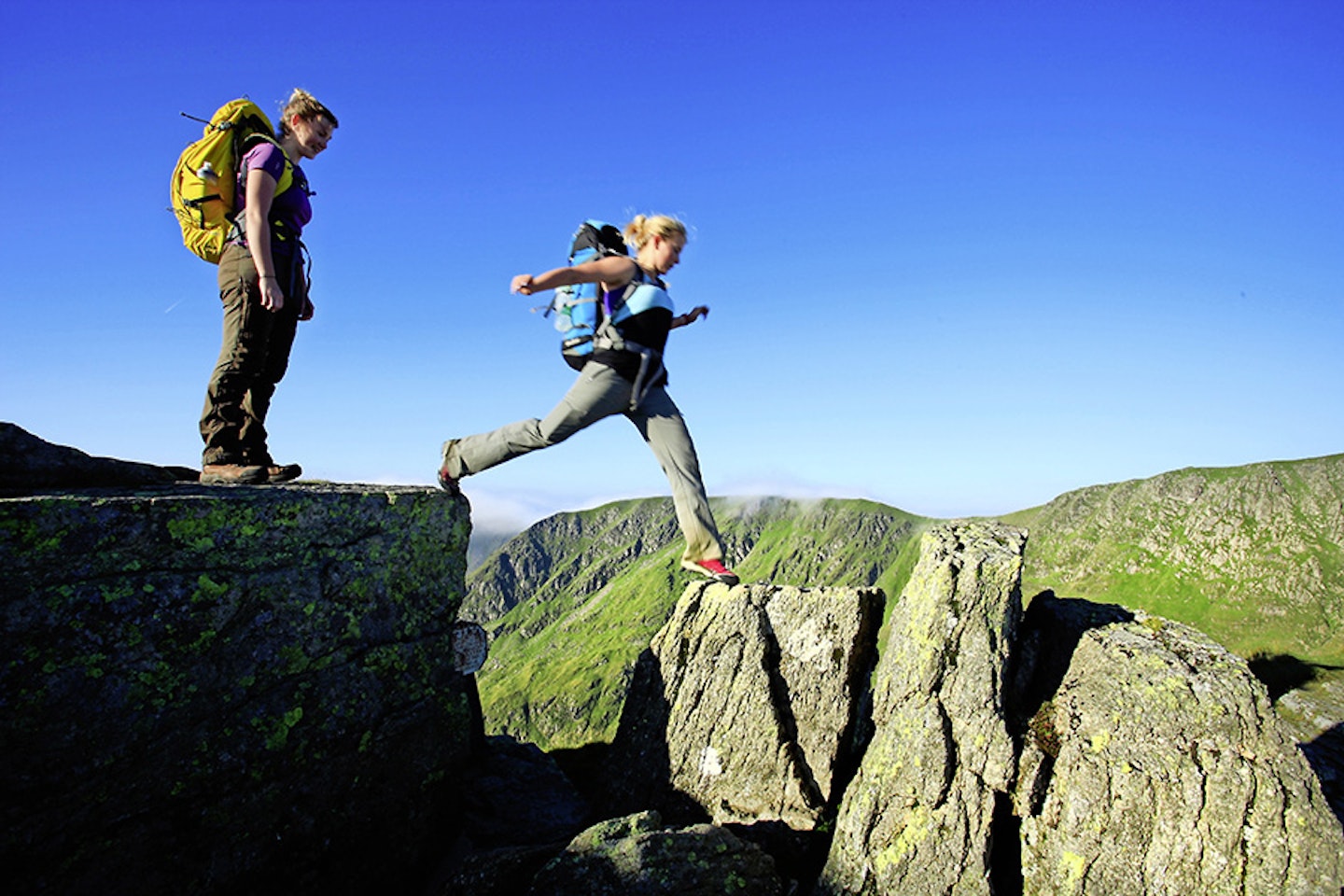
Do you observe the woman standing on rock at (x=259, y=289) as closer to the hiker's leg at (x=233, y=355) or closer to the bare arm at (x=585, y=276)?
the hiker's leg at (x=233, y=355)

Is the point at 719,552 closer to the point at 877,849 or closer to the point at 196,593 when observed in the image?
the point at 877,849

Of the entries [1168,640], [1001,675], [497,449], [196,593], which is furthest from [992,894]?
[196,593]

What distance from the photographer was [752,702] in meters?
11.0

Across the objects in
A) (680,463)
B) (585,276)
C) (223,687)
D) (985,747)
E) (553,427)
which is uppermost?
(585,276)

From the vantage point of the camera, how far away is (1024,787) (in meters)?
9.01

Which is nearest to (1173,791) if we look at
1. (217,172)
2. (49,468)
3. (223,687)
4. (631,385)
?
(631,385)

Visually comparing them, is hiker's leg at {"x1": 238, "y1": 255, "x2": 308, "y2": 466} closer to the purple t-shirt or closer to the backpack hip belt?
the purple t-shirt

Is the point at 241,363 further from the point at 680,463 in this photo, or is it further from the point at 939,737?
the point at 939,737

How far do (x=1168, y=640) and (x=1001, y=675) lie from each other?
8.14 feet

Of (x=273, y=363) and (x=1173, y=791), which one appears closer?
(x=1173, y=791)

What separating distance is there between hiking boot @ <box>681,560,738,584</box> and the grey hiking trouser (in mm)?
143

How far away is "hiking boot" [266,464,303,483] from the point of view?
10234mm

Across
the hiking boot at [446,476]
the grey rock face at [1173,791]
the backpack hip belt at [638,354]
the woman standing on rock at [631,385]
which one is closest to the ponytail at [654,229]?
the woman standing on rock at [631,385]

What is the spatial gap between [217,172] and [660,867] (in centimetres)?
1034
